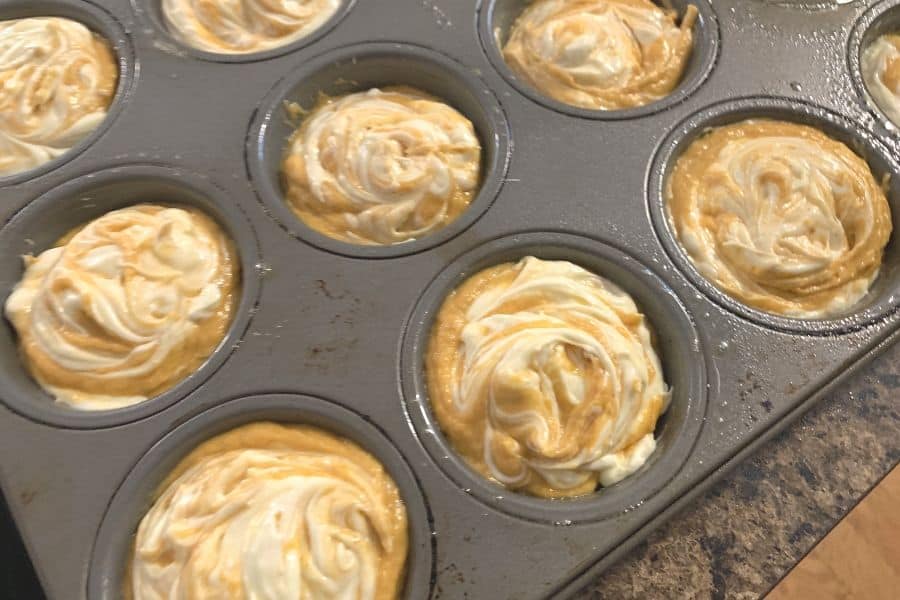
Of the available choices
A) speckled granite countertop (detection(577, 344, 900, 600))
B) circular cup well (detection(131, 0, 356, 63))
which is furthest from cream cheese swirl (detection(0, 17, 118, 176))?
speckled granite countertop (detection(577, 344, 900, 600))

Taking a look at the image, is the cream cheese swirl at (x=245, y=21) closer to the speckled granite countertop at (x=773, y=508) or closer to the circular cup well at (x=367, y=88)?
the circular cup well at (x=367, y=88)

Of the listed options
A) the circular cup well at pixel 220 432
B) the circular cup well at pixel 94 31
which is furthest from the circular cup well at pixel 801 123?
the circular cup well at pixel 94 31

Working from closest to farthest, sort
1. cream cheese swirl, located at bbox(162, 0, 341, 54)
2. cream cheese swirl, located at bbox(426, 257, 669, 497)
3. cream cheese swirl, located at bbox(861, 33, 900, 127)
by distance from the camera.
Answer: cream cheese swirl, located at bbox(426, 257, 669, 497) < cream cheese swirl, located at bbox(861, 33, 900, 127) < cream cheese swirl, located at bbox(162, 0, 341, 54)

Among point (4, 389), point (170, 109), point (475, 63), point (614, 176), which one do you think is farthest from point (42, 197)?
point (614, 176)

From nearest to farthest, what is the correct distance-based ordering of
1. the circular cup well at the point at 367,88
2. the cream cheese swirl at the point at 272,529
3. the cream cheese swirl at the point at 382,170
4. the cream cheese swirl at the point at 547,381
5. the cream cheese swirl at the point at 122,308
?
the cream cheese swirl at the point at 272,529 < the cream cheese swirl at the point at 547,381 < the cream cheese swirl at the point at 122,308 < the circular cup well at the point at 367,88 < the cream cheese swirl at the point at 382,170

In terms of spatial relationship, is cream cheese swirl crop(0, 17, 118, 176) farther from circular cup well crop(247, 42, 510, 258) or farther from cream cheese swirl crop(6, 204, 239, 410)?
circular cup well crop(247, 42, 510, 258)

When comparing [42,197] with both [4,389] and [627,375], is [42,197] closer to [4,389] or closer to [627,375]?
[4,389]
